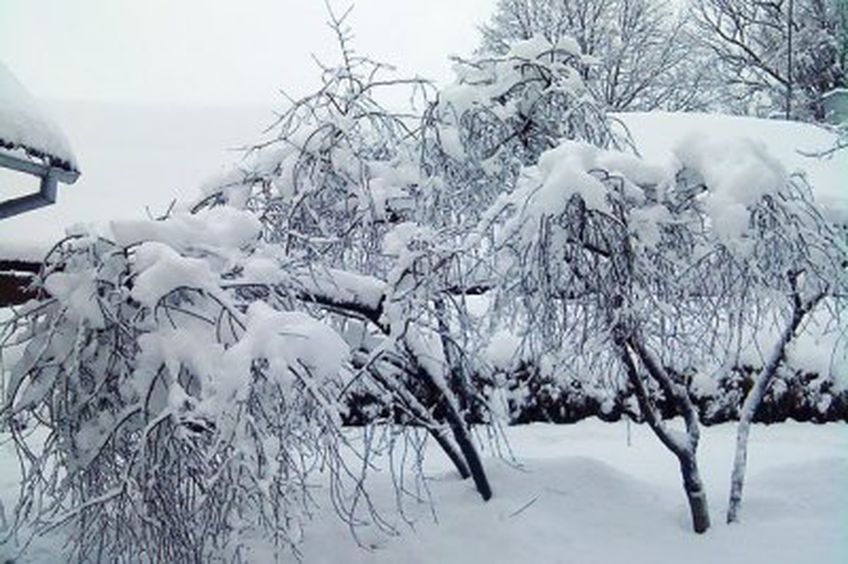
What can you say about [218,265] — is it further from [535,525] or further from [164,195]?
[164,195]

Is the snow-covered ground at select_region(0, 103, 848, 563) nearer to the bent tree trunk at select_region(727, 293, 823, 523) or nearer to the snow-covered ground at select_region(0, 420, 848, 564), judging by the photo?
the snow-covered ground at select_region(0, 420, 848, 564)

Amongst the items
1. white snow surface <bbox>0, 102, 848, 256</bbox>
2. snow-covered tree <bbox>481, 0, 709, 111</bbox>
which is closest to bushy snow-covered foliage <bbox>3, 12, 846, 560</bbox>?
white snow surface <bbox>0, 102, 848, 256</bbox>

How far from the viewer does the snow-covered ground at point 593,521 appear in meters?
4.07

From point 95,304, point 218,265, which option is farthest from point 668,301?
point 95,304

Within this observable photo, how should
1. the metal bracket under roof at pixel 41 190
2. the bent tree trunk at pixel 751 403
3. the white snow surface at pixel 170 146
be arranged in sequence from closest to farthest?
1. the bent tree trunk at pixel 751 403
2. the metal bracket under roof at pixel 41 190
3. the white snow surface at pixel 170 146

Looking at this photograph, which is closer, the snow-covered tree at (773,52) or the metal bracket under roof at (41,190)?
the metal bracket under roof at (41,190)

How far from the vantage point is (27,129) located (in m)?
5.02

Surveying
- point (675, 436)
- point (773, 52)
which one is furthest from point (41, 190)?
point (773, 52)

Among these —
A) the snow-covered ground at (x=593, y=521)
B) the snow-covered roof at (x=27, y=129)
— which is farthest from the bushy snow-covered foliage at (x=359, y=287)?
the snow-covered roof at (x=27, y=129)

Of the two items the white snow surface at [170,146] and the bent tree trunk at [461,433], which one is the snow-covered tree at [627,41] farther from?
the bent tree trunk at [461,433]

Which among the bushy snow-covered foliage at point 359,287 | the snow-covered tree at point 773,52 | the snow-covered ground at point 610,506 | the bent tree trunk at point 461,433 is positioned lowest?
the snow-covered ground at point 610,506

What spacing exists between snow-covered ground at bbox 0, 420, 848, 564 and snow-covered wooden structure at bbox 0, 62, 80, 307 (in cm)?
154

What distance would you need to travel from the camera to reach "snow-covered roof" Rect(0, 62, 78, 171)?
16.0 feet

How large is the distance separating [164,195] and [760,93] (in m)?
18.3
